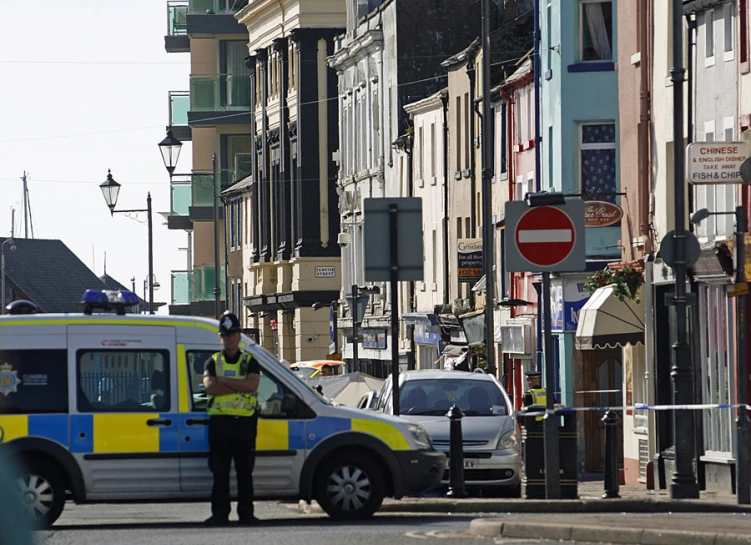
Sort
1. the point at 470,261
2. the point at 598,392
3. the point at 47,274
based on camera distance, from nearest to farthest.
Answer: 1. the point at 598,392
2. the point at 470,261
3. the point at 47,274

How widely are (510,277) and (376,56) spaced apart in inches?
750

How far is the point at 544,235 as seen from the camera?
19.0m

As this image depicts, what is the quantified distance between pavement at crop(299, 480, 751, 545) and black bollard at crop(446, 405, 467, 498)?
908mm

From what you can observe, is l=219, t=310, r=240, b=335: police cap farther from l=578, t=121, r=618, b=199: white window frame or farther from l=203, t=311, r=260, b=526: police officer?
l=578, t=121, r=618, b=199: white window frame

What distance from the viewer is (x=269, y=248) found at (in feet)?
248

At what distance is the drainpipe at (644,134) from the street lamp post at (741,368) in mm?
5032

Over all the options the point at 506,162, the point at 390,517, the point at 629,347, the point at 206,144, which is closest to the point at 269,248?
the point at 206,144

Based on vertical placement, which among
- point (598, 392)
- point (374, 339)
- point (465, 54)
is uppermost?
point (465, 54)

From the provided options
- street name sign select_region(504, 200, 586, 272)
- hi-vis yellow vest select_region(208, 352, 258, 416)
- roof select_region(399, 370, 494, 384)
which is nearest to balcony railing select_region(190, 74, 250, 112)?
roof select_region(399, 370, 494, 384)

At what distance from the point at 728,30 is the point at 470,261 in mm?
21304

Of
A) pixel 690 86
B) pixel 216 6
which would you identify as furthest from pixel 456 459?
pixel 216 6

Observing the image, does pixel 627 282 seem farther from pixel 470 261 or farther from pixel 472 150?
pixel 472 150

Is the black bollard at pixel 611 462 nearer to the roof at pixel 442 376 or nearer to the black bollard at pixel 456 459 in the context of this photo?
the black bollard at pixel 456 459

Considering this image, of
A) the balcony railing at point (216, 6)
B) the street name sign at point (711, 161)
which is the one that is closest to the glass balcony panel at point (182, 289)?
the balcony railing at point (216, 6)
